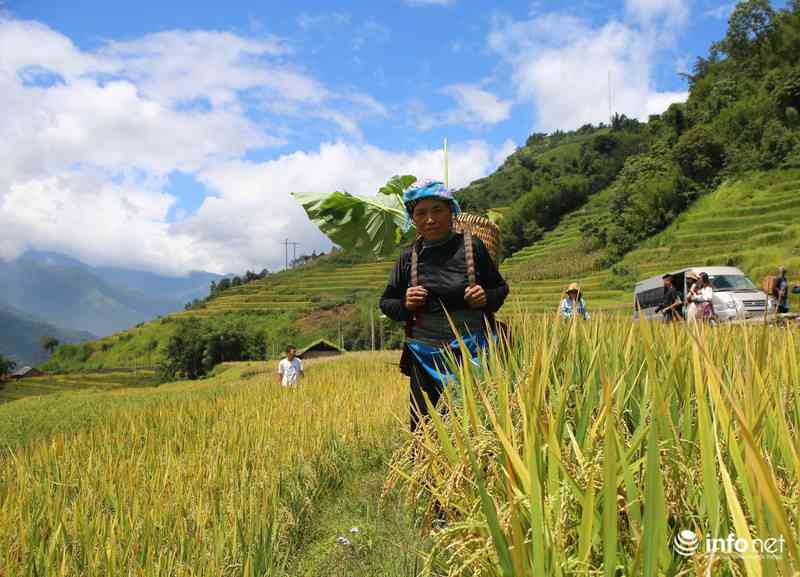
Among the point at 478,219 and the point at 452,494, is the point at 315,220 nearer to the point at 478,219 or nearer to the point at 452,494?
the point at 478,219

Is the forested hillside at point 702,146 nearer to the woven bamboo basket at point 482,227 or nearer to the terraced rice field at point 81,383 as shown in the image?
the woven bamboo basket at point 482,227

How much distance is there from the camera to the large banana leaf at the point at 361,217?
4434 millimetres

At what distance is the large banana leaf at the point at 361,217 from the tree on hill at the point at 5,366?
260 feet

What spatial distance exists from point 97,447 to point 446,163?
9.66 ft

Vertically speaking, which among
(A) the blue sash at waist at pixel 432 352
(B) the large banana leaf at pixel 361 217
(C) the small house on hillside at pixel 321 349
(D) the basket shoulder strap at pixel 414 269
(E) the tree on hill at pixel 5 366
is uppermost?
(B) the large banana leaf at pixel 361 217

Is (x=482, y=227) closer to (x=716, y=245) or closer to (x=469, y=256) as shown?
(x=469, y=256)

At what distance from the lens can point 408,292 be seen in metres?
2.46

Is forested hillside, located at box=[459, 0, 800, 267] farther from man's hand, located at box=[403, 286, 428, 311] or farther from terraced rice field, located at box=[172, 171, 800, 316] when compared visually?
man's hand, located at box=[403, 286, 428, 311]

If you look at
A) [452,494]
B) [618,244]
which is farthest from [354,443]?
[618,244]

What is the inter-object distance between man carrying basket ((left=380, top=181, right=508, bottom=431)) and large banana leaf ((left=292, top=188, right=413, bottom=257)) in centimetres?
173

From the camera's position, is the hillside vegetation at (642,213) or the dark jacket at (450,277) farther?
the hillside vegetation at (642,213)

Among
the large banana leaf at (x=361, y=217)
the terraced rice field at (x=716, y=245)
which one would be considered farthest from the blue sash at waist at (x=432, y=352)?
the terraced rice field at (x=716, y=245)

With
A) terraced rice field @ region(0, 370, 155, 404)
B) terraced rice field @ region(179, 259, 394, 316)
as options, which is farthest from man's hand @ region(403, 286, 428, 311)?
terraced rice field @ region(179, 259, 394, 316)

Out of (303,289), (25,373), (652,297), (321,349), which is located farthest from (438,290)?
(25,373)
